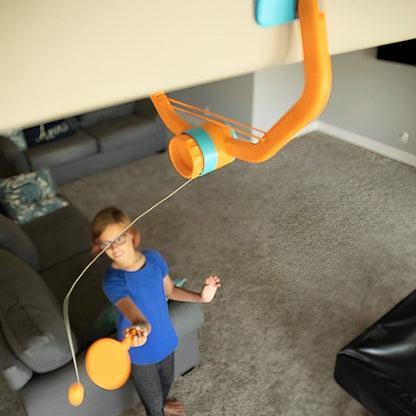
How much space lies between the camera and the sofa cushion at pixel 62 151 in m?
3.65

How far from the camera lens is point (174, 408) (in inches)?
75.7

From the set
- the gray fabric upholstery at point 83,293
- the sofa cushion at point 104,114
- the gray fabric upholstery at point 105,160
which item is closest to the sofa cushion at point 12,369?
the gray fabric upholstery at point 83,293

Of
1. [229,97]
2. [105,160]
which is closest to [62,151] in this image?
[105,160]

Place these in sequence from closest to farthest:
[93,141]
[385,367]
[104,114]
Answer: [385,367] < [93,141] < [104,114]

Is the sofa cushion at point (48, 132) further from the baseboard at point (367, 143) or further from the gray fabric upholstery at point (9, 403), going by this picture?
the baseboard at point (367, 143)

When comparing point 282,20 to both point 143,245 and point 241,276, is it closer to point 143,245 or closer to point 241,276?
point 241,276

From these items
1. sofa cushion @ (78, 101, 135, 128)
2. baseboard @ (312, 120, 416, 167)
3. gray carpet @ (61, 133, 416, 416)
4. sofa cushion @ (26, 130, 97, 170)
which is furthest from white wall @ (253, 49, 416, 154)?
sofa cushion @ (26, 130, 97, 170)

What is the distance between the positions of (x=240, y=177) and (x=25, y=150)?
2116 millimetres

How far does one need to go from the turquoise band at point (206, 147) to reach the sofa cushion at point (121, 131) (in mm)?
3750

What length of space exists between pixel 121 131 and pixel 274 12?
3.90 metres

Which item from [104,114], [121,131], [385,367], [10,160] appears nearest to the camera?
[385,367]

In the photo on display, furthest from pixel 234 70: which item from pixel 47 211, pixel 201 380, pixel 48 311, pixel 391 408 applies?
pixel 47 211

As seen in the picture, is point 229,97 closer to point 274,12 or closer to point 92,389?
point 92,389

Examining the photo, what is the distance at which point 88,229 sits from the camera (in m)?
2.69
